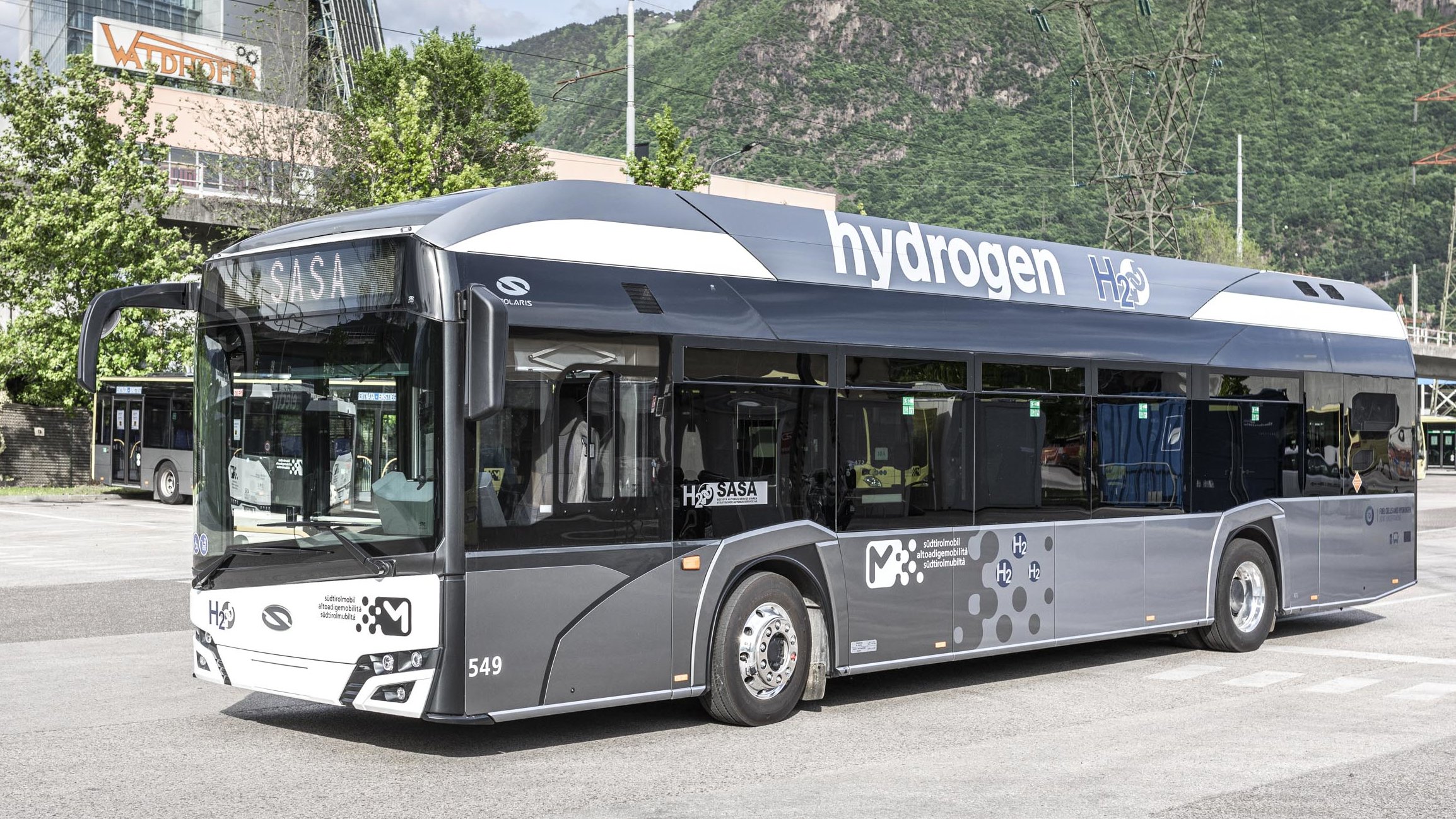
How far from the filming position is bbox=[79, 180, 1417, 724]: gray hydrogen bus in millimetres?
7559

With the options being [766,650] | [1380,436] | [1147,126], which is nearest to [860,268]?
[766,650]

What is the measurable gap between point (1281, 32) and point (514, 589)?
110806mm

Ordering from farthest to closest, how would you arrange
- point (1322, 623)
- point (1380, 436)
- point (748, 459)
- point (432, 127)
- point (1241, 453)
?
point (432, 127) → point (1322, 623) → point (1380, 436) → point (1241, 453) → point (748, 459)

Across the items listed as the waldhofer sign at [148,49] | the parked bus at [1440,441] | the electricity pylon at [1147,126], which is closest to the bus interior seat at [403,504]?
the electricity pylon at [1147,126]

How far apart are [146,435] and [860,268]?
94.8ft

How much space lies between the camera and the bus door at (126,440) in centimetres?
3512

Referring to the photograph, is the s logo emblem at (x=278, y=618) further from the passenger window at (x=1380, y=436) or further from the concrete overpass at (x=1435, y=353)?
the concrete overpass at (x=1435, y=353)

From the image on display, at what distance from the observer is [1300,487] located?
13.3 m

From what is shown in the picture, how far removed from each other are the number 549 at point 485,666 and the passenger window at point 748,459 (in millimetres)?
1374

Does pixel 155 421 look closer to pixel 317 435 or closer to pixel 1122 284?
pixel 1122 284

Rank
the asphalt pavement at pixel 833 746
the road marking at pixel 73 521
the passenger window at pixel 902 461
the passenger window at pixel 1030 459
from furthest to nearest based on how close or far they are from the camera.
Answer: the road marking at pixel 73 521 < the passenger window at pixel 1030 459 < the passenger window at pixel 902 461 < the asphalt pavement at pixel 833 746

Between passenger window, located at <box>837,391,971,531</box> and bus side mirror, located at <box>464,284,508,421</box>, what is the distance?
2.94m

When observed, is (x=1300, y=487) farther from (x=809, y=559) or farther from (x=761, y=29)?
(x=761, y=29)

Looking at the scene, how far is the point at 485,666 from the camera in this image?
753 centimetres
